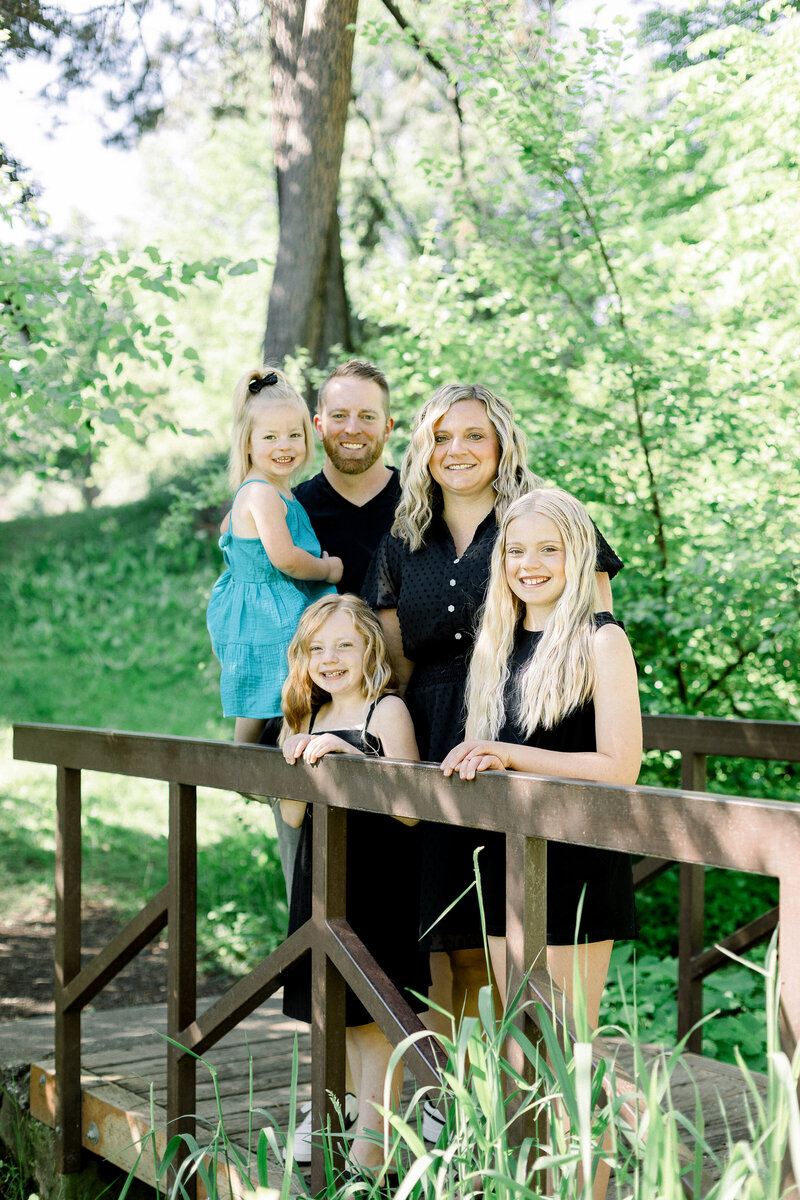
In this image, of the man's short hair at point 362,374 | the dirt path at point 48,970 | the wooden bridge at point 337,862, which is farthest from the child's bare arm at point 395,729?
the dirt path at point 48,970

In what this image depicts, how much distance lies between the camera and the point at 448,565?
2.80m

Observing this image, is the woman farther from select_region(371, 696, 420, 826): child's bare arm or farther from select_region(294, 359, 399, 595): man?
select_region(294, 359, 399, 595): man

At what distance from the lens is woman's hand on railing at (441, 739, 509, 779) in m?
2.21

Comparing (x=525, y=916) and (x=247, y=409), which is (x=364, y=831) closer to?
(x=525, y=916)

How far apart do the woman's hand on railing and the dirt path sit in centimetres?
449

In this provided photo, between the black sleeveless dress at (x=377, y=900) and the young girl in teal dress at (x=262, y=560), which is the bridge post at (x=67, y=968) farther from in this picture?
the black sleeveless dress at (x=377, y=900)

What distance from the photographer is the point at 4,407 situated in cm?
482

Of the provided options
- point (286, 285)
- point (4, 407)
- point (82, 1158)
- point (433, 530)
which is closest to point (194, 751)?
point (433, 530)

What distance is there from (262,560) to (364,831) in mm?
807

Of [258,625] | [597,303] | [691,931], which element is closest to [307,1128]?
[258,625]

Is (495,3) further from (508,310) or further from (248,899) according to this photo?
(248,899)

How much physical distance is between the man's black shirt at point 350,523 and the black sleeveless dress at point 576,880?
98cm

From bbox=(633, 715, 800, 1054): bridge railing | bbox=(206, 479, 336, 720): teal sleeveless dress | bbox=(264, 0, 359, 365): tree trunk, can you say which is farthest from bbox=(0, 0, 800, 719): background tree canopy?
bbox=(206, 479, 336, 720): teal sleeveless dress

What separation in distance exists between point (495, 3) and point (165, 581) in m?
11.3
